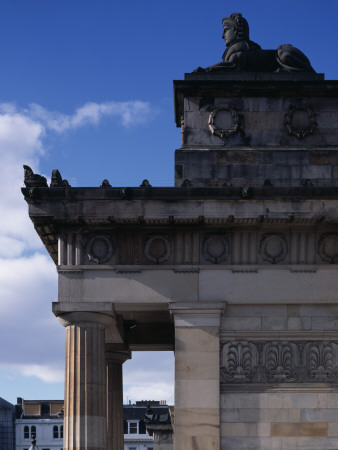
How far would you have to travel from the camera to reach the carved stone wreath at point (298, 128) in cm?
3188

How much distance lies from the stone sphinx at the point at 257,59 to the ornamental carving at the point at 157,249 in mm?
6415

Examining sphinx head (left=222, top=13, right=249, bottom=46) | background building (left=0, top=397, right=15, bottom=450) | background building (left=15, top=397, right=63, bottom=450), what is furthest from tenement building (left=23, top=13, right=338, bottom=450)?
background building (left=15, top=397, right=63, bottom=450)

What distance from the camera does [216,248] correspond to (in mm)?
30062

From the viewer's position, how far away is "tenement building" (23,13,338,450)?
29125 mm

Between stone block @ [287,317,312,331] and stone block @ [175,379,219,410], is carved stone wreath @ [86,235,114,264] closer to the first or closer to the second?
stone block @ [175,379,219,410]

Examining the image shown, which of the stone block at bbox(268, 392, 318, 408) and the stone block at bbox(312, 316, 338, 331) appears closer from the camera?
the stone block at bbox(268, 392, 318, 408)

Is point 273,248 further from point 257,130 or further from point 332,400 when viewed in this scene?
point 332,400

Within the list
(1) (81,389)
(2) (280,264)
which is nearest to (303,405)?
(2) (280,264)

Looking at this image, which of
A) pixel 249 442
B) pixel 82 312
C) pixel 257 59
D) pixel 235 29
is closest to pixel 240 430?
pixel 249 442

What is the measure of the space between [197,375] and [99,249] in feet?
16.0

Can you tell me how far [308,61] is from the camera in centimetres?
3359

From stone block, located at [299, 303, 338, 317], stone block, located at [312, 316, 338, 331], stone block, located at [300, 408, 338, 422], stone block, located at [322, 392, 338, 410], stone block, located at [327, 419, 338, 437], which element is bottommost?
stone block, located at [327, 419, 338, 437]

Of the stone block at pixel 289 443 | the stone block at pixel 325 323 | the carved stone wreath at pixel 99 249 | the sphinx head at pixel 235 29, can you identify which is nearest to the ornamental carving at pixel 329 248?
the stone block at pixel 325 323

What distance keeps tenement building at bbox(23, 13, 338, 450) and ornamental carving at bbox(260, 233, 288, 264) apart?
3 centimetres
